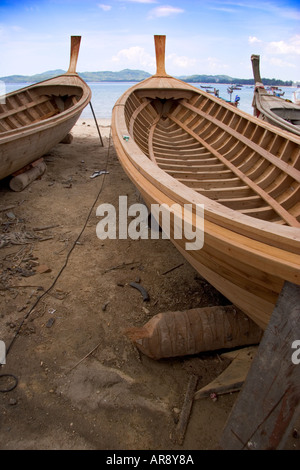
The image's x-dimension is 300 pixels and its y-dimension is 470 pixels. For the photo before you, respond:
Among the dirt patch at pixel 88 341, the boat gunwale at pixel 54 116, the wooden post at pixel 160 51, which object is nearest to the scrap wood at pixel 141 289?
the dirt patch at pixel 88 341

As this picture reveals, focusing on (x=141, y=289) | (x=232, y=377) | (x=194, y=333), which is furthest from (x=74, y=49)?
(x=232, y=377)

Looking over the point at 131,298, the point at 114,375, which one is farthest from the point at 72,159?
the point at 114,375

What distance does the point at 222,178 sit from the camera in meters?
4.69

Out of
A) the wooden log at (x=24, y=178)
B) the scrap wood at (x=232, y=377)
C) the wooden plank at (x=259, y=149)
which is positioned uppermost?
the wooden plank at (x=259, y=149)

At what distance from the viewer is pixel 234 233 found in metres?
1.92

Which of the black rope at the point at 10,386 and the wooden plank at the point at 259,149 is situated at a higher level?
the wooden plank at the point at 259,149

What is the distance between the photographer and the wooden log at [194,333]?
2.76 m

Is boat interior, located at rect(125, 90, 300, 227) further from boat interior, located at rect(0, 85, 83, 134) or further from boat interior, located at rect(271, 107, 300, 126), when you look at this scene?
boat interior, located at rect(271, 107, 300, 126)

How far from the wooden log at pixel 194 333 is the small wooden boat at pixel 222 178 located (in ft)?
1.36

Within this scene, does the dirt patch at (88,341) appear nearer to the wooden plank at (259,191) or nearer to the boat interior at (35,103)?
the wooden plank at (259,191)

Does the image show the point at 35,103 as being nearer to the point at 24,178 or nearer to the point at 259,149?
the point at 24,178

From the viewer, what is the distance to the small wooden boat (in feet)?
6.01

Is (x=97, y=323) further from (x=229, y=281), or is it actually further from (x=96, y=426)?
(x=229, y=281)

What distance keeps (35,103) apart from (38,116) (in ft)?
1.48
